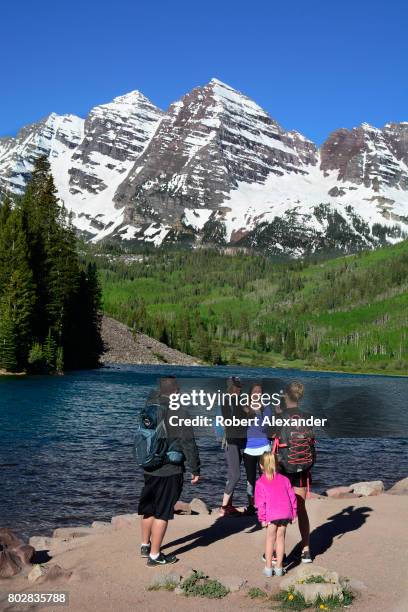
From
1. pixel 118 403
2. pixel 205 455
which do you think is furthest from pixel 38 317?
pixel 205 455

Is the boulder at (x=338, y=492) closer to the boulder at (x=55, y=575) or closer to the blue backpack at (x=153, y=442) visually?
the blue backpack at (x=153, y=442)

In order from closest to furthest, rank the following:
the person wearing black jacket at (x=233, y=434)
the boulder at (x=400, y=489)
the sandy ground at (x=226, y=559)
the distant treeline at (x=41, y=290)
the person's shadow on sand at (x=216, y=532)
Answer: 1. the sandy ground at (x=226, y=559)
2. the person's shadow on sand at (x=216, y=532)
3. the person wearing black jacket at (x=233, y=434)
4. the boulder at (x=400, y=489)
5. the distant treeline at (x=41, y=290)

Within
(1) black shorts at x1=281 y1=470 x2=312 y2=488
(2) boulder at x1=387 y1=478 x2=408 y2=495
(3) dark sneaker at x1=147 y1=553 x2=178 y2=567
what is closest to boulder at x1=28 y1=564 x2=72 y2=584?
(3) dark sneaker at x1=147 y1=553 x2=178 y2=567

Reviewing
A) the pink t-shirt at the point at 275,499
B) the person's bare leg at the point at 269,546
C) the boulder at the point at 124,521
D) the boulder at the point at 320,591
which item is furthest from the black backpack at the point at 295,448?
the boulder at the point at 124,521

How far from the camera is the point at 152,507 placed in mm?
15359

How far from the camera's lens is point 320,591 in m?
12.9

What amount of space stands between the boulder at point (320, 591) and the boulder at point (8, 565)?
698cm

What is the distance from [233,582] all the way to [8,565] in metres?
5.58

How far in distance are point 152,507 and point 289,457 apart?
348 centimetres

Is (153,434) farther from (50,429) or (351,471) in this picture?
(50,429)

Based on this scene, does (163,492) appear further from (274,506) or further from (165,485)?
(274,506)

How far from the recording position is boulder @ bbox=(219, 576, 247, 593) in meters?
13.7

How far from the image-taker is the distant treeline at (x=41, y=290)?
87.9 metres

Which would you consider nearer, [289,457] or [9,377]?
[289,457]
